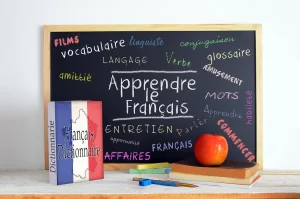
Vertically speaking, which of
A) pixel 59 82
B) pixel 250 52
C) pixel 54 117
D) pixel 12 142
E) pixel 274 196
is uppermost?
pixel 250 52

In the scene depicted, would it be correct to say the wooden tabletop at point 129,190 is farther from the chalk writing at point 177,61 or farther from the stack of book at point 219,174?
the chalk writing at point 177,61

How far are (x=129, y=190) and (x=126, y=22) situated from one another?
Answer: 737 millimetres

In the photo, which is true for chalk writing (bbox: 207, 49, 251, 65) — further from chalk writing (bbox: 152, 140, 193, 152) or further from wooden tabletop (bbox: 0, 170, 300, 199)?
wooden tabletop (bbox: 0, 170, 300, 199)

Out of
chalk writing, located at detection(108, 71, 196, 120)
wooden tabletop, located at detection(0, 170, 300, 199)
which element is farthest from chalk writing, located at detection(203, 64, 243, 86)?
wooden tabletop, located at detection(0, 170, 300, 199)

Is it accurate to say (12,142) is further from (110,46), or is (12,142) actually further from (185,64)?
(185,64)

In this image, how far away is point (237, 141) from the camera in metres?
1.86

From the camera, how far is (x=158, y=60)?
1.87 m

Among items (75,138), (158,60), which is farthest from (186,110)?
(75,138)

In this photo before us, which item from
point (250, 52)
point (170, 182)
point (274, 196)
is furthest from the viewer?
point (250, 52)

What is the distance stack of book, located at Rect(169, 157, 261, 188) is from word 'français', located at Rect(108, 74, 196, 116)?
0.31 metres

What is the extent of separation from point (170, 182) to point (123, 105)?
17.9 inches

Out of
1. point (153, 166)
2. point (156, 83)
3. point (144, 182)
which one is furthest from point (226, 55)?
point (144, 182)

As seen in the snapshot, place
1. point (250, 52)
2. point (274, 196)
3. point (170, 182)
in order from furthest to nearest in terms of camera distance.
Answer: point (250, 52)
point (170, 182)
point (274, 196)

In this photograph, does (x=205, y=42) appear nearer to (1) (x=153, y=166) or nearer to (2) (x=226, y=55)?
(2) (x=226, y=55)
